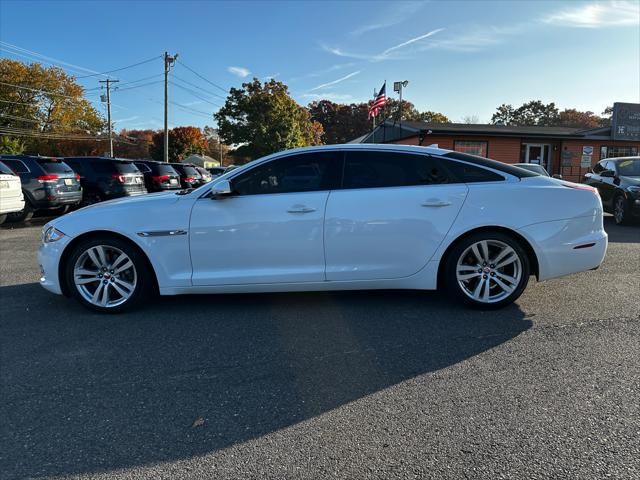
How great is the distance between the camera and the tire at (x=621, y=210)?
35.5 feet

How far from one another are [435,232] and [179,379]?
8.29 feet

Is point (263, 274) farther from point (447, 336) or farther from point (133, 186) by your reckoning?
point (133, 186)

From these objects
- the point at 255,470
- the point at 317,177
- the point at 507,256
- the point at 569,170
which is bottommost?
the point at 255,470

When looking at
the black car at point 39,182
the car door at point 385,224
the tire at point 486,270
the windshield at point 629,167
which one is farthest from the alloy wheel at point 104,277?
the windshield at point 629,167

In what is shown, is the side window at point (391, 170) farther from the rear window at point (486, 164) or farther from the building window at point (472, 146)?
the building window at point (472, 146)

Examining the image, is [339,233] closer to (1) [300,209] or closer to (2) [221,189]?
(1) [300,209]

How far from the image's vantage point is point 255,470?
2.25 meters

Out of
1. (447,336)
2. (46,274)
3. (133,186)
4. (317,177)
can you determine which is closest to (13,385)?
(46,274)

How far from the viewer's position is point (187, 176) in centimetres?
1855

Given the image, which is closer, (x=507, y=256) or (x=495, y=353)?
(x=495, y=353)

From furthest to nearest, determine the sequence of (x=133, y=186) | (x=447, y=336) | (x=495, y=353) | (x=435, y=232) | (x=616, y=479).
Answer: (x=133, y=186) → (x=435, y=232) → (x=447, y=336) → (x=495, y=353) → (x=616, y=479)

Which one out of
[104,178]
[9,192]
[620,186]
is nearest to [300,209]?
[9,192]

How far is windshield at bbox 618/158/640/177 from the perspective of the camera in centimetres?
1137

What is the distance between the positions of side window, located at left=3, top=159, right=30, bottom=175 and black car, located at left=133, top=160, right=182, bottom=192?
14.1 ft
